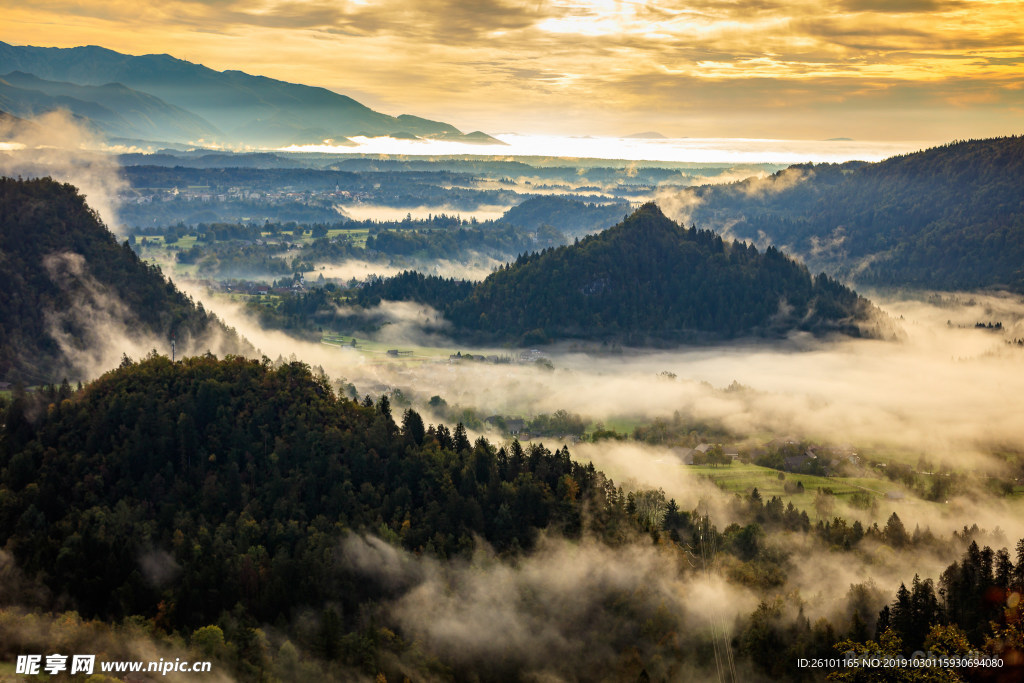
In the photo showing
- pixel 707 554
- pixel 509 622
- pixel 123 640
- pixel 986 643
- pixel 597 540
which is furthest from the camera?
pixel 707 554

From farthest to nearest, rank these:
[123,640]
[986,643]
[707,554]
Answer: [707,554] → [986,643] → [123,640]

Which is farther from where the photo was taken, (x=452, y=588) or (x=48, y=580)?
(x=452, y=588)

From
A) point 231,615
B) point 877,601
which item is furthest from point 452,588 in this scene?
point 877,601

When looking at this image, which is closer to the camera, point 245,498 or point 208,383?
point 245,498

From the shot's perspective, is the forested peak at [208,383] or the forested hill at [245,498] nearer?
the forested hill at [245,498]

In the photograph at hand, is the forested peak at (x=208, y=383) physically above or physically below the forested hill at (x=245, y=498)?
above

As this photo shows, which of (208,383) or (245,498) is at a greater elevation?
(208,383)

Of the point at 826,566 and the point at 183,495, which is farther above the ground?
the point at 183,495

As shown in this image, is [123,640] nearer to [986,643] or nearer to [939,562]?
[986,643]

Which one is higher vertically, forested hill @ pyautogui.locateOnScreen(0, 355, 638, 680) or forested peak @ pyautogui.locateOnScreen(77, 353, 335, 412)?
forested peak @ pyautogui.locateOnScreen(77, 353, 335, 412)

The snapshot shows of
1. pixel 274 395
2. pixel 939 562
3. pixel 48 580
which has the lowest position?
pixel 939 562

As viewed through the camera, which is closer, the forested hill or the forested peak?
the forested hill
